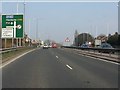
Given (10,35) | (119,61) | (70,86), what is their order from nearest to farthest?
(70,86) → (119,61) → (10,35)

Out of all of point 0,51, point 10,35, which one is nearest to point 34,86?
point 0,51

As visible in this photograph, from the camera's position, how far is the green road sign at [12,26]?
161 ft

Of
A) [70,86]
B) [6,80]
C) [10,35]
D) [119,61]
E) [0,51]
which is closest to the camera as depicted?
[70,86]

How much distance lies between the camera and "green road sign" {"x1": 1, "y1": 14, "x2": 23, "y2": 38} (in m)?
49.2

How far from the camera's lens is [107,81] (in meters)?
15.6

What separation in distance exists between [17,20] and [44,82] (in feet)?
123

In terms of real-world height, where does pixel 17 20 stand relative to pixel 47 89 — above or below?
above

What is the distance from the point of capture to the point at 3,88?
13.3 meters

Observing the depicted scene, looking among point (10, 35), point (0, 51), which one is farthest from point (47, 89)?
point (10, 35)

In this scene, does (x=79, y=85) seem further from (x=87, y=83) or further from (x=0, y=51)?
(x=0, y=51)

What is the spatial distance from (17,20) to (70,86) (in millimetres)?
39050

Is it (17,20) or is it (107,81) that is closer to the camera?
(107,81)

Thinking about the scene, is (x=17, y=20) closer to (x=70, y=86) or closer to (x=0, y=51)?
(x=0, y=51)

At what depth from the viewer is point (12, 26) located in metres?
50.6
